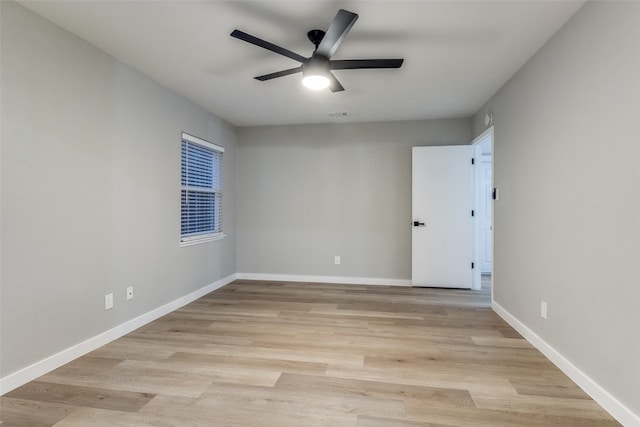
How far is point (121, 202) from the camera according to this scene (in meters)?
2.79

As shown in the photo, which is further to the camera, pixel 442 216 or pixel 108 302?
pixel 442 216

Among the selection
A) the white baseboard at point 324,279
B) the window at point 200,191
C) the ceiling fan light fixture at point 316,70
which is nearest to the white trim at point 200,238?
the window at point 200,191

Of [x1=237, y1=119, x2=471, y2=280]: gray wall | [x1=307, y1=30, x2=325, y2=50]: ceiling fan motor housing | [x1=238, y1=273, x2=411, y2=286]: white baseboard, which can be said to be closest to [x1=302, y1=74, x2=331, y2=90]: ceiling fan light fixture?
[x1=307, y1=30, x2=325, y2=50]: ceiling fan motor housing

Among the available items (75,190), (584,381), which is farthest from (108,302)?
(584,381)

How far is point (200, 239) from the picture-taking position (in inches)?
159

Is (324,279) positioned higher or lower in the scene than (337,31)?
lower

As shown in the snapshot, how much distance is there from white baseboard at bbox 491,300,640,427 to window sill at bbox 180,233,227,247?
3.59 meters

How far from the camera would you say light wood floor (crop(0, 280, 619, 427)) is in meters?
1.70

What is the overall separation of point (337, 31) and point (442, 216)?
3214 millimetres

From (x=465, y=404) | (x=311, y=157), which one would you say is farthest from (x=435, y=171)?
(x=465, y=404)

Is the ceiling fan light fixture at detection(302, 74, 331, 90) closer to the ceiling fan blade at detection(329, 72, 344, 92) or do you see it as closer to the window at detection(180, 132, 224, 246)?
the ceiling fan blade at detection(329, 72, 344, 92)

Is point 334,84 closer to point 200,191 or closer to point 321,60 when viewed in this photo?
point 321,60

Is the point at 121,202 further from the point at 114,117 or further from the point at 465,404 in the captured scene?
the point at 465,404

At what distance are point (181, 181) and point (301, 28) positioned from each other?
2.28 meters
